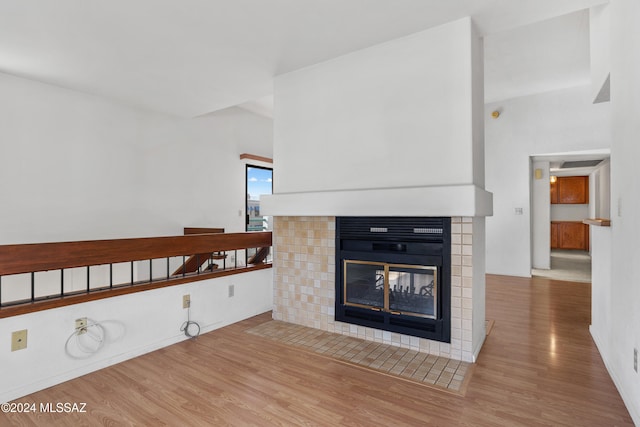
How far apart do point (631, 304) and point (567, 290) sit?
3421 millimetres

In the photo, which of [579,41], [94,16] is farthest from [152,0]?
[579,41]

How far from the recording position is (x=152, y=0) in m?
2.25

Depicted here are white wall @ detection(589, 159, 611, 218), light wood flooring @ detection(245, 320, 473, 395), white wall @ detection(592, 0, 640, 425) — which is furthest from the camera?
white wall @ detection(589, 159, 611, 218)

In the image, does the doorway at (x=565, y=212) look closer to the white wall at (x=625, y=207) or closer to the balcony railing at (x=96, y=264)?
the white wall at (x=625, y=207)

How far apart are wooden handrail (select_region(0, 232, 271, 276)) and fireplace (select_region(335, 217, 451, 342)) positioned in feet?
4.22

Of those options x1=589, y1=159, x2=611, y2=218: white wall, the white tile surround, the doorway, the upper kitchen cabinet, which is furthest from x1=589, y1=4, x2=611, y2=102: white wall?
the upper kitchen cabinet

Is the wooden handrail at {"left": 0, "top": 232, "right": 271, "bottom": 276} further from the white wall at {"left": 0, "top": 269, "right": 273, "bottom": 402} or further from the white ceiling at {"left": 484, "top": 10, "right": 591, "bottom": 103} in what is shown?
the white ceiling at {"left": 484, "top": 10, "right": 591, "bottom": 103}

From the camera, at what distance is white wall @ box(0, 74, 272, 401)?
2330 millimetres

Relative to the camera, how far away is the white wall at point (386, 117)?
8.25 feet

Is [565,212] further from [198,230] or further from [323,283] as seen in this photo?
[198,230]

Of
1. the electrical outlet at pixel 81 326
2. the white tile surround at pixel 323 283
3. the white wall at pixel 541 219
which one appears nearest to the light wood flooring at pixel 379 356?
the white tile surround at pixel 323 283

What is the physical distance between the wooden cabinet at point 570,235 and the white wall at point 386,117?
27.6 ft

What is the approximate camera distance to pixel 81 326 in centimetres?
241

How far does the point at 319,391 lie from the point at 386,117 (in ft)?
6.99
